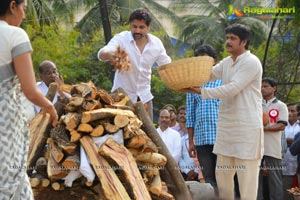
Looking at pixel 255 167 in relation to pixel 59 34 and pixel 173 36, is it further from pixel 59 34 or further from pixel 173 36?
pixel 173 36

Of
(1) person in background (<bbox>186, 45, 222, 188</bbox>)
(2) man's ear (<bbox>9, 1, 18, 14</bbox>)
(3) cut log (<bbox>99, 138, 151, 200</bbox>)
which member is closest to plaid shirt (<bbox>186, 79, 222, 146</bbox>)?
(1) person in background (<bbox>186, 45, 222, 188</bbox>)

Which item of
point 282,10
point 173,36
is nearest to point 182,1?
point 173,36

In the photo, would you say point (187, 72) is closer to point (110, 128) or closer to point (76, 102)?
point (110, 128)

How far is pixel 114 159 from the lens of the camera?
6.46m

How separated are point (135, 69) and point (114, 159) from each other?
1783mm

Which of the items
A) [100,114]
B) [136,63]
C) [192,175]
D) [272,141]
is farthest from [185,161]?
[100,114]

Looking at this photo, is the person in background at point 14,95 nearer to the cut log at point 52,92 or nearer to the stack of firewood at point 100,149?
the stack of firewood at point 100,149

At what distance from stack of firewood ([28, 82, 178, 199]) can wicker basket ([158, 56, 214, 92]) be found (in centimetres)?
56

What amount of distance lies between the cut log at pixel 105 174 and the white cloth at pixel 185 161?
136 inches

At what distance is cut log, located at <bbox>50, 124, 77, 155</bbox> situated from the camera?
6.57 metres

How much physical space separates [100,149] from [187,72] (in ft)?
4.13

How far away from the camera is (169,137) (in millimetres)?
10117

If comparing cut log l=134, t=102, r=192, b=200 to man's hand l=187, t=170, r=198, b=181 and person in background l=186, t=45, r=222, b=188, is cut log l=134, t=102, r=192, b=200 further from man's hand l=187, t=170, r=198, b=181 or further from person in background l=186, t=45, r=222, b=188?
man's hand l=187, t=170, r=198, b=181

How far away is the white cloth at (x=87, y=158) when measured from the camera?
645 centimetres
